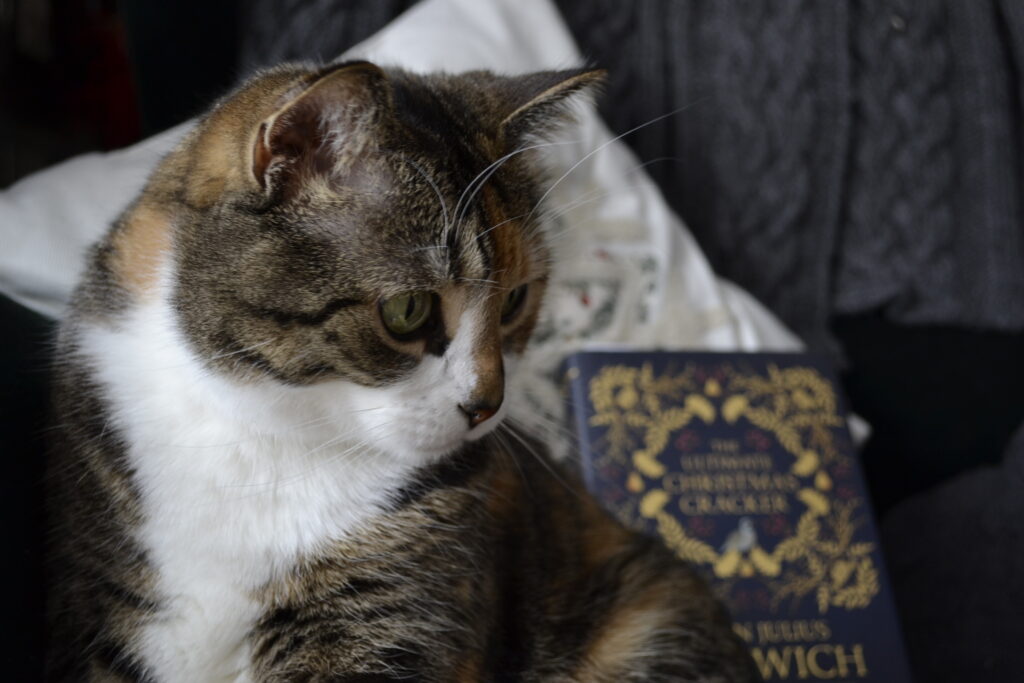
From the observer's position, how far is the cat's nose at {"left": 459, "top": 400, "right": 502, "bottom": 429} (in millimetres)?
667

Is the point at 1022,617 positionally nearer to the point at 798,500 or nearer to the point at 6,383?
the point at 798,500

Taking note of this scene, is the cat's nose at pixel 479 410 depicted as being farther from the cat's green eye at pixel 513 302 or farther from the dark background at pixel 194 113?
the dark background at pixel 194 113

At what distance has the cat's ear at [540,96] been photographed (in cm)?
74

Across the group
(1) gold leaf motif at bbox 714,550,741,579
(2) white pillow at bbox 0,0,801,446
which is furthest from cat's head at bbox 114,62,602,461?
(1) gold leaf motif at bbox 714,550,741,579

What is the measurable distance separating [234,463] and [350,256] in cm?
21

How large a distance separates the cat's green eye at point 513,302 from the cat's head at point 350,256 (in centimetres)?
5

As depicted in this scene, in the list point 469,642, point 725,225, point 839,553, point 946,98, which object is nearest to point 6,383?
point 469,642

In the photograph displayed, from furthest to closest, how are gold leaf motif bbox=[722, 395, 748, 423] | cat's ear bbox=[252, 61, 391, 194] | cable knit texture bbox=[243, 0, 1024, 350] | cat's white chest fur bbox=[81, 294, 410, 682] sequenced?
cable knit texture bbox=[243, 0, 1024, 350]
gold leaf motif bbox=[722, 395, 748, 423]
cat's white chest fur bbox=[81, 294, 410, 682]
cat's ear bbox=[252, 61, 391, 194]

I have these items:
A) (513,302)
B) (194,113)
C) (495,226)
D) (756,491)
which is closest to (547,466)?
(513,302)

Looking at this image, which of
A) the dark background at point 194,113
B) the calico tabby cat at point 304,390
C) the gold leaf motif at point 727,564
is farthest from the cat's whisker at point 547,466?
the dark background at point 194,113

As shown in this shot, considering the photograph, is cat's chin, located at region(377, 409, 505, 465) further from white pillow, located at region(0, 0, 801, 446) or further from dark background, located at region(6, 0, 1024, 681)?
dark background, located at region(6, 0, 1024, 681)

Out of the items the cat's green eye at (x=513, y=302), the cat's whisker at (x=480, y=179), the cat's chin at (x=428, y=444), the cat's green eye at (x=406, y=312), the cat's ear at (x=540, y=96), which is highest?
the cat's ear at (x=540, y=96)

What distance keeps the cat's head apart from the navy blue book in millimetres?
557

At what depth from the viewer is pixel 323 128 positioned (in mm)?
608
